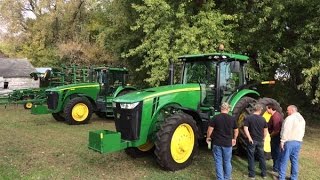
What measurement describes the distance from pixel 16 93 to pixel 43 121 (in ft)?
24.1

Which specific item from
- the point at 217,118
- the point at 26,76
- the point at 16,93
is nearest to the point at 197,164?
the point at 217,118

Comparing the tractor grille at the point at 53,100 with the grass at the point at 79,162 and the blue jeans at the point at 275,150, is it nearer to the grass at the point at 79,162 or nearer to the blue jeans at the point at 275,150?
the grass at the point at 79,162

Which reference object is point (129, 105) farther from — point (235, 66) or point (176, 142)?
point (235, 66)

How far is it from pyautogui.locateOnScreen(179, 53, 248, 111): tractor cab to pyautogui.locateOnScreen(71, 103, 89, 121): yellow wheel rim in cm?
660

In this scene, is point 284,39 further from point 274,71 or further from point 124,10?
point 124,10

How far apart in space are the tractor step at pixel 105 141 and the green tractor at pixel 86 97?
751 cm

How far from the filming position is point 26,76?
33719 mm

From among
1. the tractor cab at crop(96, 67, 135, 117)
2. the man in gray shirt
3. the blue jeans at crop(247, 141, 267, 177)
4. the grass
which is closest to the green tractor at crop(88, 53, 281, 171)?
the grass

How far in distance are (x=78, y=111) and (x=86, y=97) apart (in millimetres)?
770

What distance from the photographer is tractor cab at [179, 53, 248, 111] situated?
876 cm

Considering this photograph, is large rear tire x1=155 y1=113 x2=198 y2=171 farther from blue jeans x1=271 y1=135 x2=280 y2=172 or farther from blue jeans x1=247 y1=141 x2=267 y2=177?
blue jeans x1=271 y1=135 x2=280 y2=172

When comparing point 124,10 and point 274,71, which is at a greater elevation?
point 124,10

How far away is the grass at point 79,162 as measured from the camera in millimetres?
7484

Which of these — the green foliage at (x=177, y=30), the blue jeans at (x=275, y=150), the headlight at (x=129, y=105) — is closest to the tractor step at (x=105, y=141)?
the headlight at (x=129, y=105)
